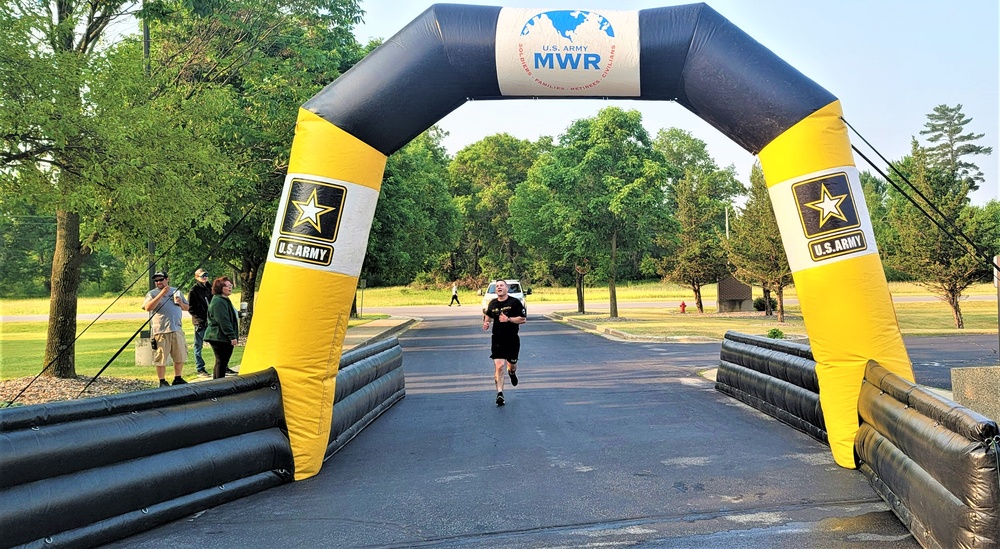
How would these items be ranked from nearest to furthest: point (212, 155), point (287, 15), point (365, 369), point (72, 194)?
point (365, 369)
point (72, 194)
point (212, 155)
point (287, 15)

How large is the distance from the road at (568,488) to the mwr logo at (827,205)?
222cm

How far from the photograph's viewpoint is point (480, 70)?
25.8ft

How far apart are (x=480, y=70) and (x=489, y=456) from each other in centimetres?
390

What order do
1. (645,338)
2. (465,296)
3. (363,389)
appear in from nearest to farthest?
(363,389) → (645,338) → (465,296)

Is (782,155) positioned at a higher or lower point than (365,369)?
higher

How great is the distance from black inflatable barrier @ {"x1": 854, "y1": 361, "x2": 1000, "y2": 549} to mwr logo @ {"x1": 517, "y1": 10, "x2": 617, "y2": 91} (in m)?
4.00

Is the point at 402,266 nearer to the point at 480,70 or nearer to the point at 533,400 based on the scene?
the point at 533,400

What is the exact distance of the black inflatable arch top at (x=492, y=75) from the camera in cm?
765

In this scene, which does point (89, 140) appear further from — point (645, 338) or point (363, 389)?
point (645, 338)

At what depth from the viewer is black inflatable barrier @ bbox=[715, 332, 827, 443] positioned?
27.7ft

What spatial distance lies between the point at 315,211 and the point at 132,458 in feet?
9.66

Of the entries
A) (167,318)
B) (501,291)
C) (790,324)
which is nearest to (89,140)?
(167,318)

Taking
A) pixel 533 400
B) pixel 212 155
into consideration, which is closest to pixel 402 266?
pixel 212 155

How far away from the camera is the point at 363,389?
962 centimetres
